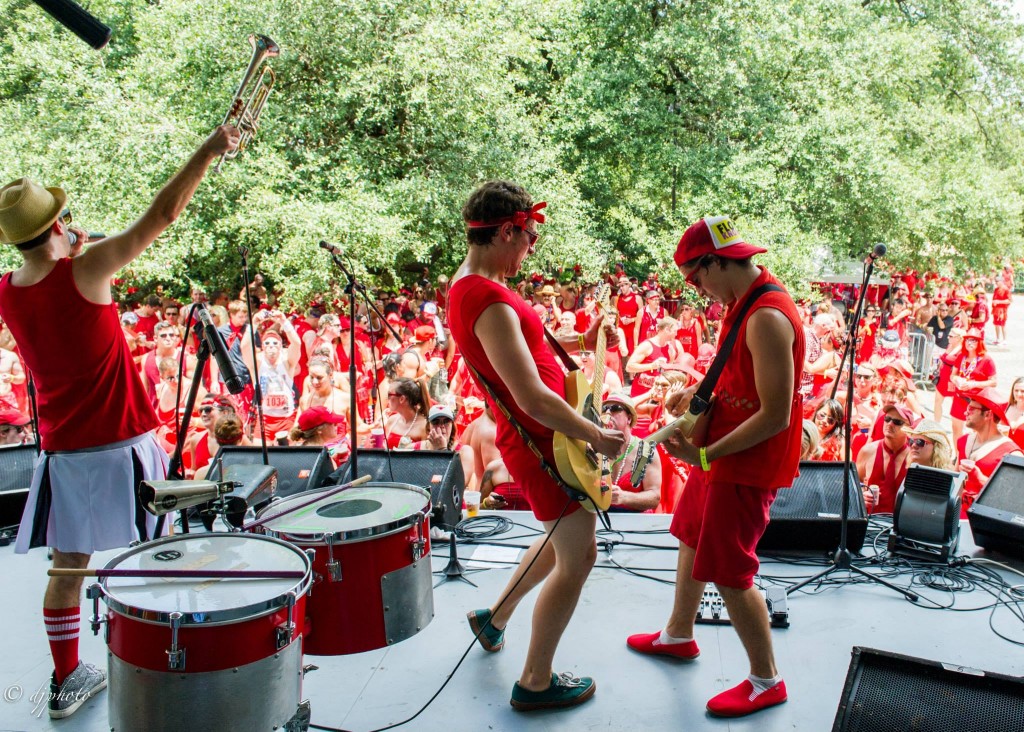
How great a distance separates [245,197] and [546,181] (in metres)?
4.77

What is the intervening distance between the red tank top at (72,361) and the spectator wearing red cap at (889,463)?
3979 millimetres

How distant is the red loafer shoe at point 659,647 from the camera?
288 centimetres

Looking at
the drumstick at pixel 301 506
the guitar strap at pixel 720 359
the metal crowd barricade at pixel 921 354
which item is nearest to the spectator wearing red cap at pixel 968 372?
the metal crowd barricade at pixel 921 354

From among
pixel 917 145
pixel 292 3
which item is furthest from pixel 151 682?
pixel 917 145

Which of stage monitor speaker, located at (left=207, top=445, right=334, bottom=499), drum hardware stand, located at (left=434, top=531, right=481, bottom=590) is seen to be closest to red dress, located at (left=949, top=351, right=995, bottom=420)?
drum hardware stand, located at (left=434, top=531, right=481, bottom=590)

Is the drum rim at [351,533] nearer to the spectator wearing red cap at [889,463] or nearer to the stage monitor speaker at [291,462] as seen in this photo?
the stage monitor speaker at [291,462]

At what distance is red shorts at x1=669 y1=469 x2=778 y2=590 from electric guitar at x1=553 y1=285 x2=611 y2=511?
33cm

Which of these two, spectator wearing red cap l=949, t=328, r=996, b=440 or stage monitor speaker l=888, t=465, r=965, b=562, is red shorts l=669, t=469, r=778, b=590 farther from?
spectator wearing red cap l=949, t=328, r=996, b=440

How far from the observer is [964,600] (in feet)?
11.2

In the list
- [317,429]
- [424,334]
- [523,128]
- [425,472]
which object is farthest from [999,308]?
[425,472]

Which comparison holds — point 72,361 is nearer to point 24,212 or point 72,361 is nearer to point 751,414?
point 24,212

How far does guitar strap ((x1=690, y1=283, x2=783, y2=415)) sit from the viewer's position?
2.44 m

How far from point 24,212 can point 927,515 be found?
154 inches

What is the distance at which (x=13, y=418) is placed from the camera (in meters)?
5.58
